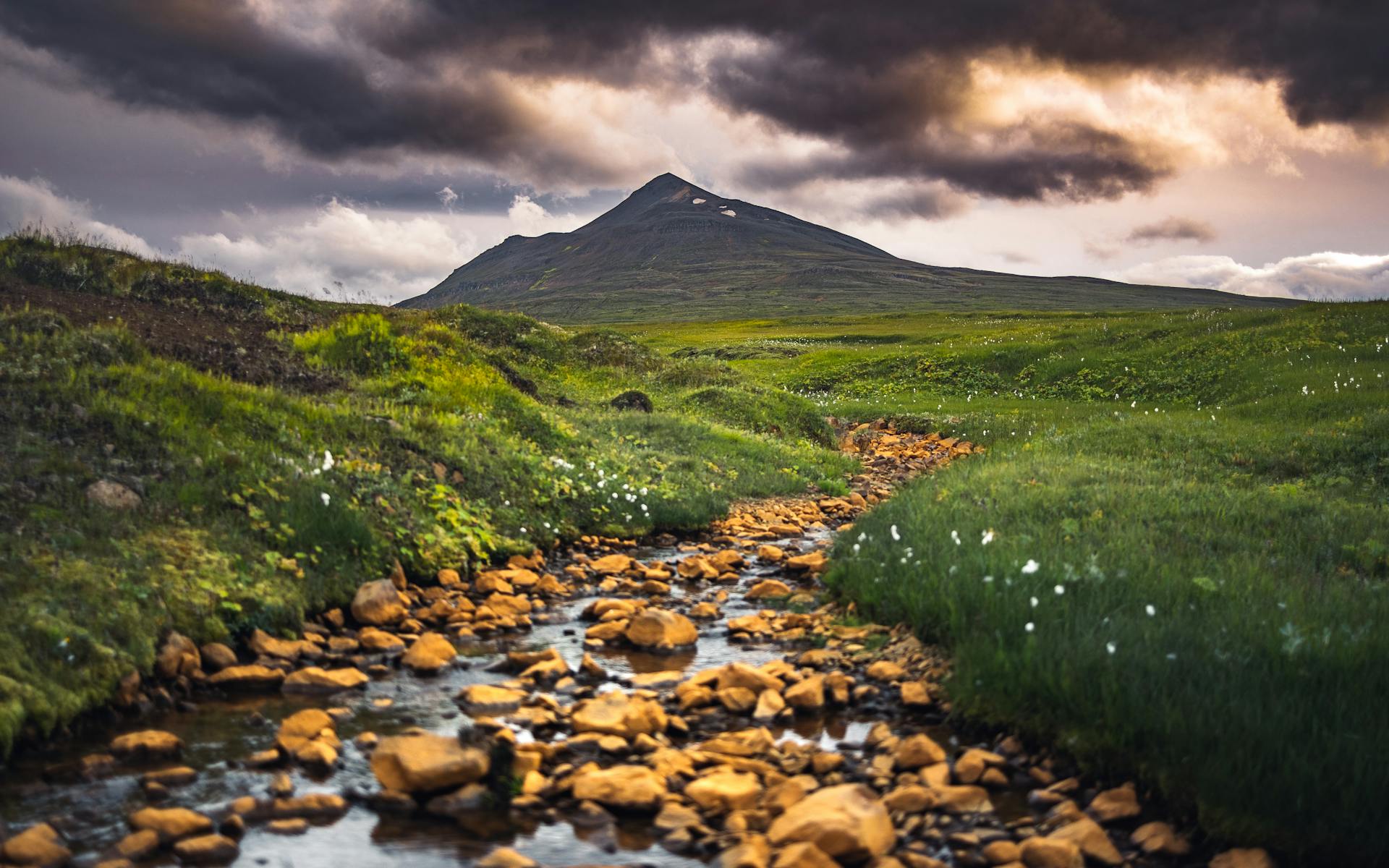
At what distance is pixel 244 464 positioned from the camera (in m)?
8.98

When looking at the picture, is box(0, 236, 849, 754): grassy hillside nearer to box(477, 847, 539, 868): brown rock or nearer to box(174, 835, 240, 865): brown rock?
box(174, 835, 240, 865): brown rock

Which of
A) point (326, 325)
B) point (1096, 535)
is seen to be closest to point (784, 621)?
point (1096, 535)

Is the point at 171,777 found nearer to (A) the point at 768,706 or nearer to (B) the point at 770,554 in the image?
(A) the point at 768,706

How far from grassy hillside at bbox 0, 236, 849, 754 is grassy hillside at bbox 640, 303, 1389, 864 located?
4.48 meters

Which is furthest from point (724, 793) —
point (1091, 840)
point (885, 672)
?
point (885, 672)

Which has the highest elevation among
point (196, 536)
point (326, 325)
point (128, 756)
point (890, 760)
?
point (326, 325)

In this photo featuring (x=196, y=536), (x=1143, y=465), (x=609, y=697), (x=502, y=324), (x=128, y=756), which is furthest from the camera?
(x=502, y=324)

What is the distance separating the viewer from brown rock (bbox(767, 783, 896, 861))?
13.5 feet

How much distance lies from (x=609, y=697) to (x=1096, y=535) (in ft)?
18.5

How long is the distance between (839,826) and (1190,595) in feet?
13.7

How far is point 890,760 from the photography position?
5.16 m

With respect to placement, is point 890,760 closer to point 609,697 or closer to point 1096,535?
point 609,697

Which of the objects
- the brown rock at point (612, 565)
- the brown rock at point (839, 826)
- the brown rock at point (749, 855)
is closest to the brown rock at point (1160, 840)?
the brown rock at point (839, 826)

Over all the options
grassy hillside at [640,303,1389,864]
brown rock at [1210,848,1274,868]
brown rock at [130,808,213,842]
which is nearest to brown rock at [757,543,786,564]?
grassy hillside at [640,303,1389,864]
